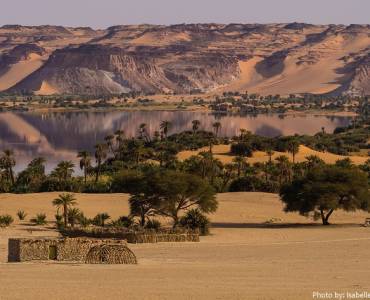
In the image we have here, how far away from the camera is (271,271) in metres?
23.8

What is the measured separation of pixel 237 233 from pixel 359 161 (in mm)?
37630

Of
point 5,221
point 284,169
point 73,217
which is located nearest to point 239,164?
point 284,169

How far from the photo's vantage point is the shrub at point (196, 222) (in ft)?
119

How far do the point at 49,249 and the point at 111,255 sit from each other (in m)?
2.38

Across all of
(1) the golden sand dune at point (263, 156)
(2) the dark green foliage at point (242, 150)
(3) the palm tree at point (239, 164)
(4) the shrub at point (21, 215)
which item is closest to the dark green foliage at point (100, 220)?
(4) the shrub at point (21, 215)

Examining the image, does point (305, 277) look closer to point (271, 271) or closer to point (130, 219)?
point (271, 271)

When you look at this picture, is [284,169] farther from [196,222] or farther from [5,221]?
[5,221]

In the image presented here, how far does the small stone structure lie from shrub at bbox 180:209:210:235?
9.26 metres

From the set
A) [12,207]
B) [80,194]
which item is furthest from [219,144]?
[12,207]

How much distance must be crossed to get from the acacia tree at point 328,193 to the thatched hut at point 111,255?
14.7 meters

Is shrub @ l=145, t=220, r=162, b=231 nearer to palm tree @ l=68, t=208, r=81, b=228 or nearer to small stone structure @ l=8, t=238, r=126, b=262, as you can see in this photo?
palm tree @ l=68, t=208, r=81, b=228

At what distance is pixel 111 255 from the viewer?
25.6 metres

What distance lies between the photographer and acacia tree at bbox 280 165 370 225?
128ft

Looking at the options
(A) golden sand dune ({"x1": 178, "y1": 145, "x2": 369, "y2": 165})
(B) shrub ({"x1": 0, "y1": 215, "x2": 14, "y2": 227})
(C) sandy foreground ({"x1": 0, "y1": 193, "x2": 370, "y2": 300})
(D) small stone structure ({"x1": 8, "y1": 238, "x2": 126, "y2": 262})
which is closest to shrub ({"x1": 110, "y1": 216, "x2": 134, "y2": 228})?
(C) sandy foreground ({"x1": 0, "y1": 193, "x2": 370, "y2": 300})
